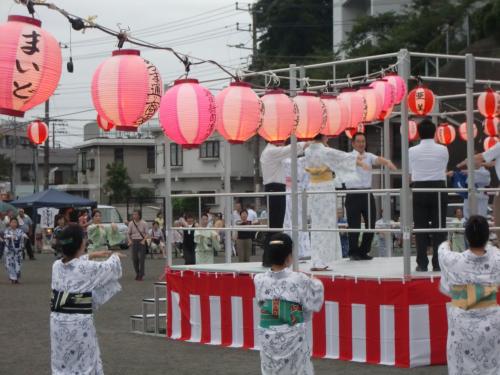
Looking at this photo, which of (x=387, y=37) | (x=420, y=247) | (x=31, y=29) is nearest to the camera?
(x=31, y=29)

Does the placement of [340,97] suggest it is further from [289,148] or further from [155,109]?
[155,109]

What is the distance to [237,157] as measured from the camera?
61844 mm

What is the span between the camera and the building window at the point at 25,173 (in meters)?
91.5

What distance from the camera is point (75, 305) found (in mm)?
8445

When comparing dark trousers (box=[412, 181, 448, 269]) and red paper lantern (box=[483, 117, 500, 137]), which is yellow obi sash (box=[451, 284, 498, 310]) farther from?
red paper lantern (box=[483, 117, 500, 137])

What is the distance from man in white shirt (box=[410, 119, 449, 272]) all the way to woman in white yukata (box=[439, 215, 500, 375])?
13.8ft

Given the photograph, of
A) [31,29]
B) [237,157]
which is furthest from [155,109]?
[237,157]

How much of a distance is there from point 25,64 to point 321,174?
5.38 meters

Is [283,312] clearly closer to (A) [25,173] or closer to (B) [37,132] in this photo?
(B) [37,132]

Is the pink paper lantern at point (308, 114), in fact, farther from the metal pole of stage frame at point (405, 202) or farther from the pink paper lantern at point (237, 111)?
the metal pole of stage frame at point (405, 202)

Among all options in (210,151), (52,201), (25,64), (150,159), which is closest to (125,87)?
(25,64)

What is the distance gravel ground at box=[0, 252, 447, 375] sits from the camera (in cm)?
1188

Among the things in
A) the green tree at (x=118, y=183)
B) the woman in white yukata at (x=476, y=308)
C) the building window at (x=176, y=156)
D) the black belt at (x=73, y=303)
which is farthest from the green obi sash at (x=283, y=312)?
the green tree at (x=118, y=183)

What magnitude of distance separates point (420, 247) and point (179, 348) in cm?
383
